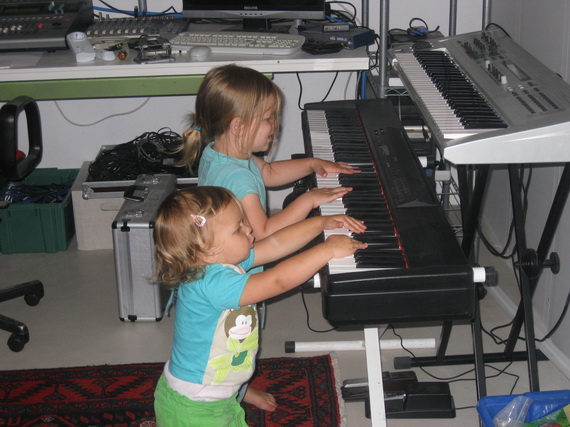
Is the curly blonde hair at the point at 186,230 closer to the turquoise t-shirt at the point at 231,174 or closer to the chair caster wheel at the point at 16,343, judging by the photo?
the turquoise t-shirt at the point at 231,174

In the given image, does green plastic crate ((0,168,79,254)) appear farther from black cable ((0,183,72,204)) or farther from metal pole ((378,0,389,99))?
metal pole ((378,0,389,99))

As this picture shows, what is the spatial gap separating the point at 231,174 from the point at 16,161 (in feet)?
Answer: 3.75

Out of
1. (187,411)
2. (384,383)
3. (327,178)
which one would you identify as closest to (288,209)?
(327,178)

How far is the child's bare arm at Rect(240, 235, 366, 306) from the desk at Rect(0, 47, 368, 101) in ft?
4.32

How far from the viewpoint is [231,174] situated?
1.88 metres

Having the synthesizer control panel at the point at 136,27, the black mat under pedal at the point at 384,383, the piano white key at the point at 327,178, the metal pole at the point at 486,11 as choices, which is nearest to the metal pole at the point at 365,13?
the metal pole at the point at 486,11

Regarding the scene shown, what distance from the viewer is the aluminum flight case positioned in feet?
8.98

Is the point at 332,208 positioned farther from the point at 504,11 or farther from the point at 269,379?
the point at 504,11

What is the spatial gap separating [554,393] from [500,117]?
694 mm

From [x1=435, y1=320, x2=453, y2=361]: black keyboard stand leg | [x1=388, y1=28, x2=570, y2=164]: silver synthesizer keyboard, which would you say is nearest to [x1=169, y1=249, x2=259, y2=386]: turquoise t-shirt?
[x1=388, y1=28, x2=570, y2=164]: silver synthesizer keyboard

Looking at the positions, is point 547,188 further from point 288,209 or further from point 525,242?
point 288,209

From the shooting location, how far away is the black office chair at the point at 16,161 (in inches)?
101

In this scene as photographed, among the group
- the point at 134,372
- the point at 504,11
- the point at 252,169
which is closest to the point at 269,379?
the point at 134,372

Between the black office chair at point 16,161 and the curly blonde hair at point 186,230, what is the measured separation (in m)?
1.18
